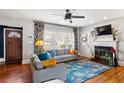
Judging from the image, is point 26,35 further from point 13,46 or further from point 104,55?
point 104,55

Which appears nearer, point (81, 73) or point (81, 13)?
point (81, 13)

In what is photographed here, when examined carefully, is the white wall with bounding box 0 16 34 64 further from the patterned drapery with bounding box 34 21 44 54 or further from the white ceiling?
the white ceiling

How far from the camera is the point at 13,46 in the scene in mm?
3527

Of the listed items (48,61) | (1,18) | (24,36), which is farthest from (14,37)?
(48,61)

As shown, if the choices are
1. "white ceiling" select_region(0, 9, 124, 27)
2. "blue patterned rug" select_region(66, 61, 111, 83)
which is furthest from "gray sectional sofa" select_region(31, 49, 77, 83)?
"white ceiling" select_region(0, 9, 124, 27)

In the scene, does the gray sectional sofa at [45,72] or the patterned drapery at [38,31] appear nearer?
the gray sectional sofa at [45,72]

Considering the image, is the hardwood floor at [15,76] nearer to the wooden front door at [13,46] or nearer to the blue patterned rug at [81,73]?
the blue patterned rug at [81,73]

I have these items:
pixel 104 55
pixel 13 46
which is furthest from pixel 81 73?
pixel 13 46

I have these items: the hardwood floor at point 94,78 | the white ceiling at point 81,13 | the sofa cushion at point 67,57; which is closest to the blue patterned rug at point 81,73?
the hardwood floor at point 94,78


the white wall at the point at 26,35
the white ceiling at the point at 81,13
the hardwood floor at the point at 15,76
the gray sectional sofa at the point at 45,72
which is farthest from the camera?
the white wall at the point at 26,35

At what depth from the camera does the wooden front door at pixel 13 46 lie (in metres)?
3.43

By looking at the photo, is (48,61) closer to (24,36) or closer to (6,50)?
(24,36)

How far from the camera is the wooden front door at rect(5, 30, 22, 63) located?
3.43m
